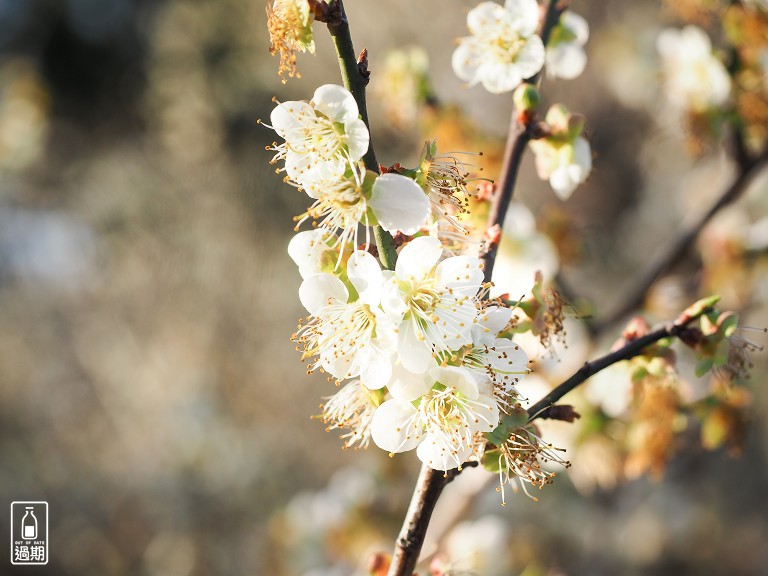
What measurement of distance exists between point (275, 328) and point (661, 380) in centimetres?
280

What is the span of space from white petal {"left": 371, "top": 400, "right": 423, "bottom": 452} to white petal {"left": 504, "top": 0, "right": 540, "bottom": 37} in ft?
1.58

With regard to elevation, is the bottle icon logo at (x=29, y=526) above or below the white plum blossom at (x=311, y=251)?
below

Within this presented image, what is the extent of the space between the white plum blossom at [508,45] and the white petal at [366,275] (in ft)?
1.23

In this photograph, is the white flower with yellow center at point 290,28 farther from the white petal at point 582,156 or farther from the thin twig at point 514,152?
the white petal at point 582,156

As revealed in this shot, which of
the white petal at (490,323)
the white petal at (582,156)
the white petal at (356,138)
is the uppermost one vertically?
the white petal at (582,156)

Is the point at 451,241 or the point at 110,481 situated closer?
the point at 451,241

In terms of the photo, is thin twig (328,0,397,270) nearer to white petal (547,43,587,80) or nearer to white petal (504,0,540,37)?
white petal (504,0,540,37)

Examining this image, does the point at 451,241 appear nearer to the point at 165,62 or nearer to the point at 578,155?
the point at 578,155

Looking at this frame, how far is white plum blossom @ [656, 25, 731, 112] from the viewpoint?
1247 mm

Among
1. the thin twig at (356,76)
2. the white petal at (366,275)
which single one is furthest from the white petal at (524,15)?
the white petal at (366,275)

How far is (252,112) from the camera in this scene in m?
3.15

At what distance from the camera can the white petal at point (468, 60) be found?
0.87m

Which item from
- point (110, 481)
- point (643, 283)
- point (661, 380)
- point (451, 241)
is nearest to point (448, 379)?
point (451, 241)

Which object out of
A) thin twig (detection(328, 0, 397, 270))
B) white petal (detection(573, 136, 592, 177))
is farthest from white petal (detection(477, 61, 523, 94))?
thin twig (detection(328, 0, 397, 270))
